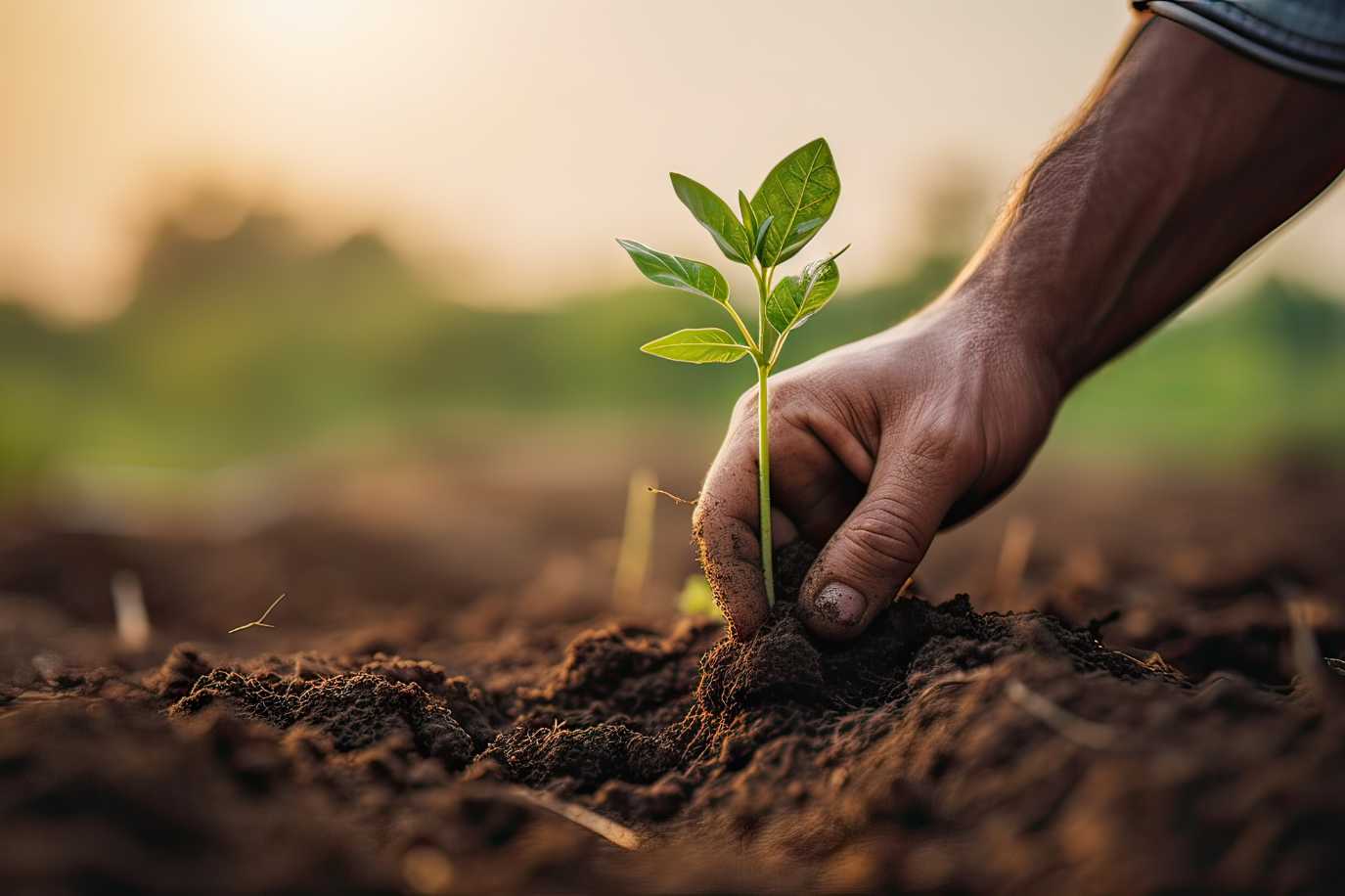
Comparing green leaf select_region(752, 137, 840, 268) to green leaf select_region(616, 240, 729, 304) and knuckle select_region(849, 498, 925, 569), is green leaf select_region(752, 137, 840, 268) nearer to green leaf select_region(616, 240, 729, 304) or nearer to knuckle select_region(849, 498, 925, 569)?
green leaf select_region(616, 240, 729, 304)

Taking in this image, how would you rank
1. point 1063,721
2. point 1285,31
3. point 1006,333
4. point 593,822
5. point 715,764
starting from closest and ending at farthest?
point 1063,721, point 593,822, point 715,764, point 1285,31, point 1006,333

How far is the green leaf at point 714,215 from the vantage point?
1755 millimetres

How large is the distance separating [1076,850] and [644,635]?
1.73m

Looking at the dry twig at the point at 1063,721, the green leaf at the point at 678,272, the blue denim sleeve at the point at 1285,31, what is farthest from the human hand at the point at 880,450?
the blue denim sleeve at the point at 1285,31

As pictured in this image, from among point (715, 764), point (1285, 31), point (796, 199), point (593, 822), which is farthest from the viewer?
point (1285, 31)

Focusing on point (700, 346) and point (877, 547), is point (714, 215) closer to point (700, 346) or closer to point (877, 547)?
point (700, 346)

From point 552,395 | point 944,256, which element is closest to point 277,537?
point 552,395

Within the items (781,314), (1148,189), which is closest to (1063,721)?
(781,314)

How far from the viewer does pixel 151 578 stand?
21.0ft

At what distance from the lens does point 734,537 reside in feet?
6.48

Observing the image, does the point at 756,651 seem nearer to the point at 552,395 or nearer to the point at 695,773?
the point at 695,773

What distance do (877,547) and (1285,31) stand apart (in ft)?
4.79

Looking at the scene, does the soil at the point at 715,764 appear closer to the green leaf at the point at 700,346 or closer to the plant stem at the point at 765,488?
the plant stem at the point at 765,488

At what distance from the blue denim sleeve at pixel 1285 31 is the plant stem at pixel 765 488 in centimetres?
129
